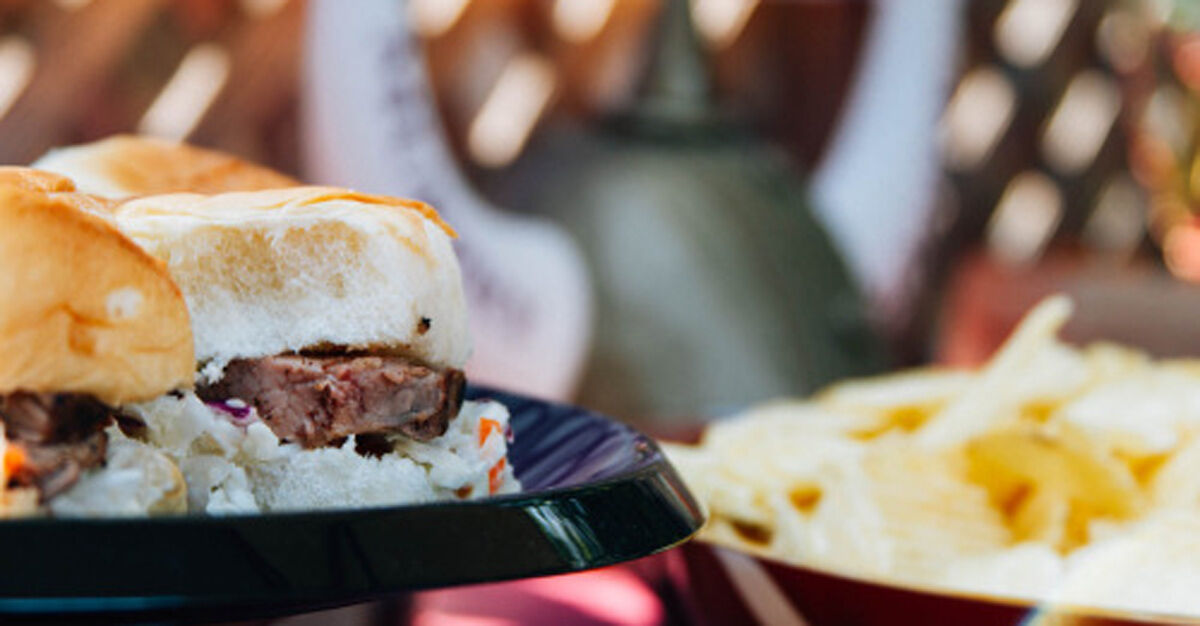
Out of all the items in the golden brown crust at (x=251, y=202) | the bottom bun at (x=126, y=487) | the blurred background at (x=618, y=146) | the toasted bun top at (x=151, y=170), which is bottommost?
the blurred background at (x=618, y=146)

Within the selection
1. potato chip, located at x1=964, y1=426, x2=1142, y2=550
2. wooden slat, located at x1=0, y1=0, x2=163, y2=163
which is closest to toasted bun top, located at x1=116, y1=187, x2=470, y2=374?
potato chip, located at x1=964, y1=426, x2=1142, y2=550

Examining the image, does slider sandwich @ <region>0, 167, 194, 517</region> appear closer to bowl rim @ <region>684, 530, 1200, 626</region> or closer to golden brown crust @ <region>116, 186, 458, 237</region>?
golden brown crust @ <region>116, 186, 458, 237</region>

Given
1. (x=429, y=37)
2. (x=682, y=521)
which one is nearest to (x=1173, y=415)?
(x=682, y=521)

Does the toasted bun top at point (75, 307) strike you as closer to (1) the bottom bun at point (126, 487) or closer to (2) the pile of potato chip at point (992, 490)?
(1) the bottom bun at point (126, 487)

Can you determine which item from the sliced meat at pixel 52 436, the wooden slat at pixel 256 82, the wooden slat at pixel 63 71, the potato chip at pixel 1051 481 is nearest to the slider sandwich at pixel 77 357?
the sliced meat at pixel 52 436

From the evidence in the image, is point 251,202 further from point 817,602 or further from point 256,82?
point 256,82

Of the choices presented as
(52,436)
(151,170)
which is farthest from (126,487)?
(151,170)

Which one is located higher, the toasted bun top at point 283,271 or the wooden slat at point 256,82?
the toasted bun top at point 283,271

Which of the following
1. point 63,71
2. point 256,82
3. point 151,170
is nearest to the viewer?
point 151,170
